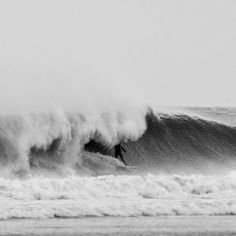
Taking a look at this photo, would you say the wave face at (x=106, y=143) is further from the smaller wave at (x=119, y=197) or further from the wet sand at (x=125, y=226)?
the wet sand at (x=125, y=226)

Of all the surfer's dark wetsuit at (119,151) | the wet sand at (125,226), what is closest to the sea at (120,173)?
the wet sand at (125,226)

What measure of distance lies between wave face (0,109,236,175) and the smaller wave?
3330 mm

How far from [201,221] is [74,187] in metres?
3.37

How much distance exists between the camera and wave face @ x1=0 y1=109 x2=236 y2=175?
19.5 metres

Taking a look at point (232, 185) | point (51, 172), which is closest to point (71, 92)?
point (51, 172)

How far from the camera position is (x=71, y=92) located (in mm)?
23906

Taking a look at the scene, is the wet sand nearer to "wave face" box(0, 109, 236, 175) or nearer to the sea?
the sea

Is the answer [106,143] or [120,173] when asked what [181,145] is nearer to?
[106,143]

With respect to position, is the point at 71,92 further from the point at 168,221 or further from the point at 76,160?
the point at 168,221

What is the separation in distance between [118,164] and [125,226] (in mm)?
8124

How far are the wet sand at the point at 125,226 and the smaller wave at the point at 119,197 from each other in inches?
15.5

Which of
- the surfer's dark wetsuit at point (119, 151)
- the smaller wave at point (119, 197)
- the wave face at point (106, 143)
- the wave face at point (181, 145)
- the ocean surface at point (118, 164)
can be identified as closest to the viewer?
the smaller wave at point (119, 197)

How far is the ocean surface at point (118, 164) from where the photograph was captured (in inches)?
548

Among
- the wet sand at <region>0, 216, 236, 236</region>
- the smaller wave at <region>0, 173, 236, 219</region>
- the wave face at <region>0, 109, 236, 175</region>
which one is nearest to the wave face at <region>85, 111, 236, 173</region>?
the wave face at <region>0, 109, 236, 175</region>
